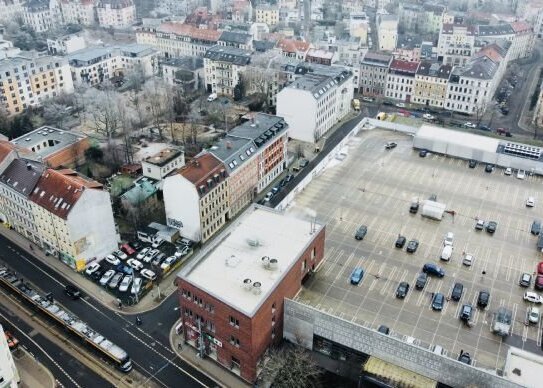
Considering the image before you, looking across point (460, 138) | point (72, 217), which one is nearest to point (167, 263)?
point (72, 217)

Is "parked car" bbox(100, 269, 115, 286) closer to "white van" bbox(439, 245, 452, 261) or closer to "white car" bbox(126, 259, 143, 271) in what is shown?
"white car" bbox(126, 259, 143, 271)

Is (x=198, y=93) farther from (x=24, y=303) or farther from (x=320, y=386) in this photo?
(x=320, y=386)

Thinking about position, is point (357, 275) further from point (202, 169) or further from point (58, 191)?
point (58, 191)

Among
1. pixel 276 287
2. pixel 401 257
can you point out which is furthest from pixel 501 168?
pixel 276 287

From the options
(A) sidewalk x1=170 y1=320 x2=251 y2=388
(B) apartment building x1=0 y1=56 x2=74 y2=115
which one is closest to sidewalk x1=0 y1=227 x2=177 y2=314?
(A) sidewalk x1=170 y1=320 x2=251 y2=388

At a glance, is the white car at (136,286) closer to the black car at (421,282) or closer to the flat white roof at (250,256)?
the flat white roof at (250,256)

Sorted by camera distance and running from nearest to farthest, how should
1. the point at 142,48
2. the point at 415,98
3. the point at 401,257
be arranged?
the point at 401,257
the point at 415,98
the point at 142,48
